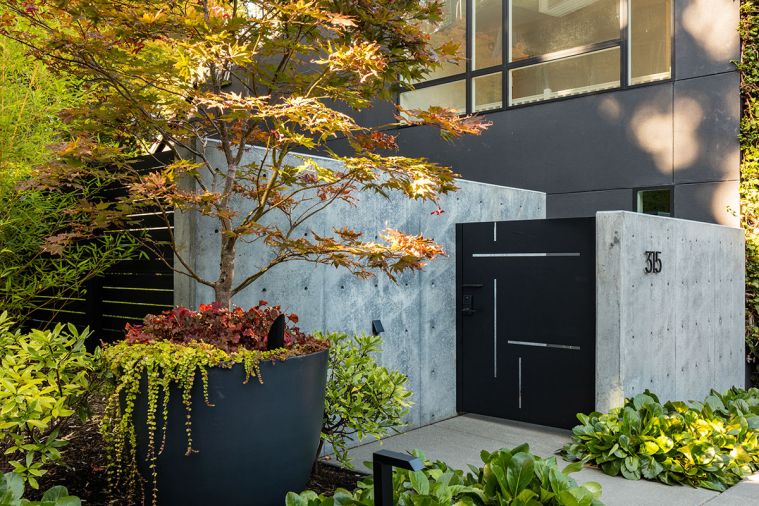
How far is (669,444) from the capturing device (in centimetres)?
421

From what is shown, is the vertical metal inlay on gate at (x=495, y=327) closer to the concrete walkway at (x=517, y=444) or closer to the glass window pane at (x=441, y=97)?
the concrete walkway at (x=517, y=444)

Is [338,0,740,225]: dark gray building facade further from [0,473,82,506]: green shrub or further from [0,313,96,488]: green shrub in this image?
[0,473,82,506]: green shrub

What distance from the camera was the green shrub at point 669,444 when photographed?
416 cm

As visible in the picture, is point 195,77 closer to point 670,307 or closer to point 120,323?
point 120,323

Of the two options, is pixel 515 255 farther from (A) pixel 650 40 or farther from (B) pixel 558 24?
(B) pixel 558 24

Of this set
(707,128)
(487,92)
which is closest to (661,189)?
(707,128)

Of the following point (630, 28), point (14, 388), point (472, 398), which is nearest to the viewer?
point (14, 388)

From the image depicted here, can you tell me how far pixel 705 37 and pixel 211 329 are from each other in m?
6.28

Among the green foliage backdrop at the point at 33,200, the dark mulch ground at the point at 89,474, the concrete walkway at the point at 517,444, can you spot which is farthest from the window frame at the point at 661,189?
the green foliage backdrop at the point at 33,200

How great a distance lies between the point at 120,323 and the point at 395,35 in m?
2.84

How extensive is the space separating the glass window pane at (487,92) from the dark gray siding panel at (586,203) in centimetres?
149

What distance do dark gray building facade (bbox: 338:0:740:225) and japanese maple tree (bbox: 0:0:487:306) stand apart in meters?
4.53

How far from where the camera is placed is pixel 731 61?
6957 mm

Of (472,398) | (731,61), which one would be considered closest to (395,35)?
(472,398)
